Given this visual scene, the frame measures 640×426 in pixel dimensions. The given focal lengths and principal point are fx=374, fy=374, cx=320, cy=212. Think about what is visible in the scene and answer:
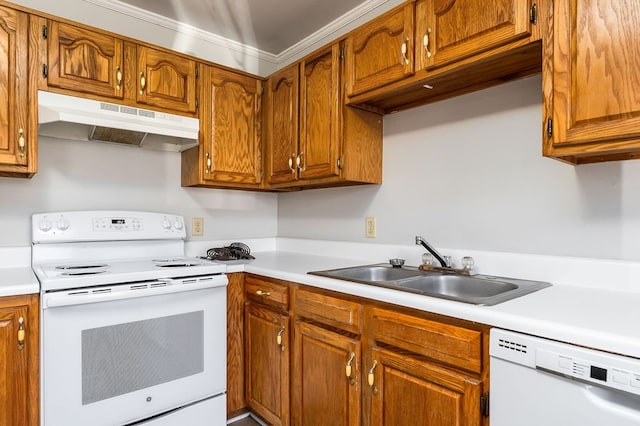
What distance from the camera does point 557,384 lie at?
2.97 ft

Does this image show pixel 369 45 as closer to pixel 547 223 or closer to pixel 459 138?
pixel 459 138

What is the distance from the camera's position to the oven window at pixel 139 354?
155cm

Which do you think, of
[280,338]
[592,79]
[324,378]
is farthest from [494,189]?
[280,338]

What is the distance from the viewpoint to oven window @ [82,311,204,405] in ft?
5.10

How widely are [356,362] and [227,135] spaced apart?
1.57 metres

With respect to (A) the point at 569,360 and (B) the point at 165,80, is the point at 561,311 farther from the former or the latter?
(B) the point at 165,80

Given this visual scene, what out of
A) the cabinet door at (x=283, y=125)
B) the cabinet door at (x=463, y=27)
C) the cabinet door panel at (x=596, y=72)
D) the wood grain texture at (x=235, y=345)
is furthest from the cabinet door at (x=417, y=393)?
the cabinet door at (x=283, y=125)

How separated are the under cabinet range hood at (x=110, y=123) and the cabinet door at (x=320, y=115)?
0.63m

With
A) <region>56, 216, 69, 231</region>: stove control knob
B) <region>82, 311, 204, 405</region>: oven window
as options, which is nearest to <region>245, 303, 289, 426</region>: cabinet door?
<region>82, 311, 204, 405</region>: oven window

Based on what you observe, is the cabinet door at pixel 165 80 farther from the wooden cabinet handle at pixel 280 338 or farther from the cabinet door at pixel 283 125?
the wooden cabinet handle at pixel 280 338

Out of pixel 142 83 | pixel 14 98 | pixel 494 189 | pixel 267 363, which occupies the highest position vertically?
pixel 142 83

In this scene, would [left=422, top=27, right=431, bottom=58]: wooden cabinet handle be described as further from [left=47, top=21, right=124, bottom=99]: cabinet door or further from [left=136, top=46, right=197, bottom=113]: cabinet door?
[left=47, top=21, right=124, bottom=99]: cabinet door

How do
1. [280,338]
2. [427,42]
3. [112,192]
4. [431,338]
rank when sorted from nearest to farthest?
[431,338] → [427,42] → [280,338] → [112,192]

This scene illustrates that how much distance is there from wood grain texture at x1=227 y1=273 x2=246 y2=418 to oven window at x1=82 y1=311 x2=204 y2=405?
0.71ft
